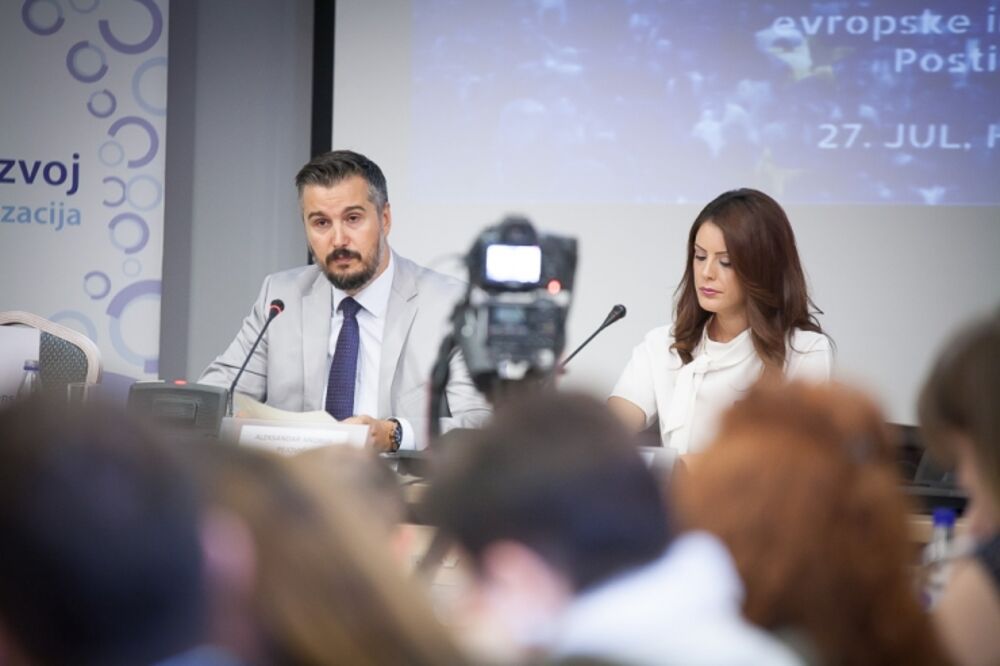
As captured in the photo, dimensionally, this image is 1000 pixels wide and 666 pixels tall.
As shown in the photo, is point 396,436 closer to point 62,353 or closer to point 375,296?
point 375,296

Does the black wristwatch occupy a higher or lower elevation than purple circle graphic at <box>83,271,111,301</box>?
lower

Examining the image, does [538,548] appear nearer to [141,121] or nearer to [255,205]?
[141,121]

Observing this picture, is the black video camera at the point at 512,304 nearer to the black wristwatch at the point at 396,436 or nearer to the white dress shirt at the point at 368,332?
the black wristwatch at the point at 396,436

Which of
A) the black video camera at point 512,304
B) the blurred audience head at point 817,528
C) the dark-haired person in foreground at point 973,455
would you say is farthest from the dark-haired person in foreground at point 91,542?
the black video camera at point 512,304

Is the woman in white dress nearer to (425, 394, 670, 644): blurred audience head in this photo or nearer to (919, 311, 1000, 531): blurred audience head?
(919, 311, 1000, 531): blurred audience head

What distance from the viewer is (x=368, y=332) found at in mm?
3412

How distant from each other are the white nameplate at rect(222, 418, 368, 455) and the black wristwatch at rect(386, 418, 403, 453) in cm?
33

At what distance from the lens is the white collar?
3.43 metres

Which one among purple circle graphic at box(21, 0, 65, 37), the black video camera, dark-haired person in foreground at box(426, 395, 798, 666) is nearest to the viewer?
dark-haired person in foreground at box(426, 395, 798, 666)

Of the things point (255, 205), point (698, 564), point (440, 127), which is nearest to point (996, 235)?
point (440, 127)

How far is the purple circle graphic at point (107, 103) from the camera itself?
4539 mm

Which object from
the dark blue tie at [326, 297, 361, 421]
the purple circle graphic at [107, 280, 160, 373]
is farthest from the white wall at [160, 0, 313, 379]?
the dark blue tie at [326, 297, 361, 421]

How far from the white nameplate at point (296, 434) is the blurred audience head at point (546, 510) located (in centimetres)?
162

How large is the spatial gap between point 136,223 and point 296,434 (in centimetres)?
243
